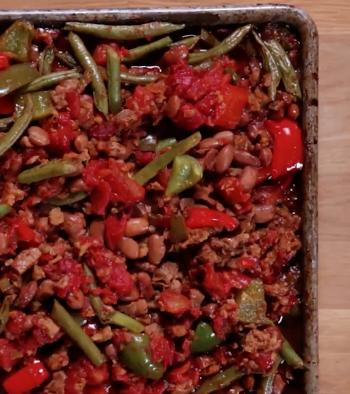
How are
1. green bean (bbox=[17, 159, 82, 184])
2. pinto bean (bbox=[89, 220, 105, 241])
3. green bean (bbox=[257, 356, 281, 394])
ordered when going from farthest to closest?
green bean (bbox=[257, 356, 281, 394]), pinto bean (bbox=[89, 220, 105, 241]), green bean (bbox=[17, 159, 82, 184])

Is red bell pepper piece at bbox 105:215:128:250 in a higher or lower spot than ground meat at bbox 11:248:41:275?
higher

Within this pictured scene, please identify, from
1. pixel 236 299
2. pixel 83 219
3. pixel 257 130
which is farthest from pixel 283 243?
pixel 83 219

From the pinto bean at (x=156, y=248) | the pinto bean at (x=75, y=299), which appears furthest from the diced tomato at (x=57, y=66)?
the pinto bean at (x=75, y=299)

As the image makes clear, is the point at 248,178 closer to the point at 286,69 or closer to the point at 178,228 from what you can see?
the point at 178,228

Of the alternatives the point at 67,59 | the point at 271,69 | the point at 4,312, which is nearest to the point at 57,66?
the point at 67,59

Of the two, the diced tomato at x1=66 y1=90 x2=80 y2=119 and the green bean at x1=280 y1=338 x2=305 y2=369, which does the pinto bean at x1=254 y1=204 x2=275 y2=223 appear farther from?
the diced tomato at x1=66 y1=90 x2=80 y2=119

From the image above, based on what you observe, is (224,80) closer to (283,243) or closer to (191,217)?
(191,217)

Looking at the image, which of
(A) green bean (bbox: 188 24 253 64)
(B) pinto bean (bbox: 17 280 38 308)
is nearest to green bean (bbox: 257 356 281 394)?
(B) pinto bean (bbox: 17 280 38 308)
